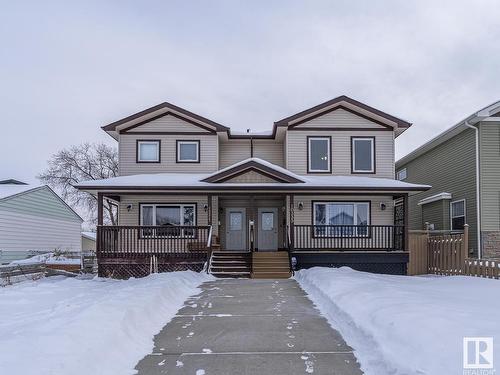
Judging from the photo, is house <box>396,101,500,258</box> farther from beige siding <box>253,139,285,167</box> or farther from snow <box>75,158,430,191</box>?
beige siding <box>253,139,285,167</box>

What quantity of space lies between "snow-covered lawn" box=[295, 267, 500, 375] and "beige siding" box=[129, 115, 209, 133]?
434 inches

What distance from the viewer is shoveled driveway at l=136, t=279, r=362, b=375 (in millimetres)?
5195

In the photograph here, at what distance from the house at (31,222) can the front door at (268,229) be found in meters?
13.3

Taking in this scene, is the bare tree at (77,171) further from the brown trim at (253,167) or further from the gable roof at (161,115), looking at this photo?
the brown trim at (253,167)

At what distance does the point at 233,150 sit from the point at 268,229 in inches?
152

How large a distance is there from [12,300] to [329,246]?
434 inches

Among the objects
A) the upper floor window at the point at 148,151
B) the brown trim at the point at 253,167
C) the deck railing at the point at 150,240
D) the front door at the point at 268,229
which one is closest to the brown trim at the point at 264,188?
the brown trim at the point at 253,167

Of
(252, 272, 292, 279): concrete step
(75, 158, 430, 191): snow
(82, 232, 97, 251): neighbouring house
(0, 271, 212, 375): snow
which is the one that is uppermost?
(75, 158, 430, 191): snow

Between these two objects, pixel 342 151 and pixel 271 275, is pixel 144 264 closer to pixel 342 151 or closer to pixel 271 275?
pixel 271 275

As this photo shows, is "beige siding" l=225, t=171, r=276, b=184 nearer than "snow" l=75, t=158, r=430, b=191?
No

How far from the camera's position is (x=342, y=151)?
60.7ft

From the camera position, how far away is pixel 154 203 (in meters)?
18.1

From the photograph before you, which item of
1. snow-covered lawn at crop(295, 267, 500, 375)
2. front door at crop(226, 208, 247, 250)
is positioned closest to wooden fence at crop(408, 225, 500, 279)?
snow-covered lawn at crop(295, 267, 500, 375)

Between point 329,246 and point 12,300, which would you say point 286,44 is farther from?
point 12,300
